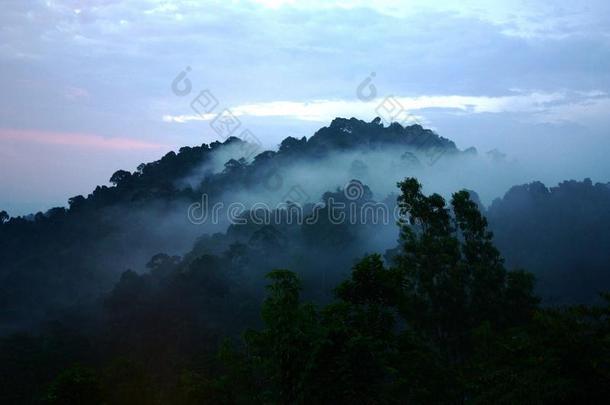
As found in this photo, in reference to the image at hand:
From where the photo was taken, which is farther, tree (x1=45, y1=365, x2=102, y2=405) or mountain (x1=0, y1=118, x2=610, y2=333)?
mountain (x1=0, y1=118, x2=610, y2=333)

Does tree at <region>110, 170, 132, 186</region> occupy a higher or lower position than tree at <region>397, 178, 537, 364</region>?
higher

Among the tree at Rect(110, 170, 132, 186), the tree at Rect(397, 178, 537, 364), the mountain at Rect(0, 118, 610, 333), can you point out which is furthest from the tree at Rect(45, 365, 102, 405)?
the tree at Rect(110, 170, 132, 186)

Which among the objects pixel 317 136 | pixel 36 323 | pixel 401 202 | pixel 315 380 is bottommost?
pixel 36 323

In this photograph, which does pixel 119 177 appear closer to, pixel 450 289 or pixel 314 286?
pixel 314 286

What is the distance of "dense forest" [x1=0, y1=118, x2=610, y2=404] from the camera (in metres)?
11.3

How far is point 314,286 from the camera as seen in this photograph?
62.8m

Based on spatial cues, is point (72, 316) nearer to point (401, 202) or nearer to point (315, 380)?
point (401, 202)

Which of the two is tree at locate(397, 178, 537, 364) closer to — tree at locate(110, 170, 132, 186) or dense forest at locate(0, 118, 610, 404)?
dense forest at locate(0, 118, 610, 404)

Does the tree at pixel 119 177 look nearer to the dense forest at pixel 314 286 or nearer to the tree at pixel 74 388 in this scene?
the dense forest at pixel 314 286

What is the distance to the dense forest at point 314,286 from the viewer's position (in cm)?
1130

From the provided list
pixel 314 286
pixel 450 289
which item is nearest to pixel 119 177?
pixel 314 286

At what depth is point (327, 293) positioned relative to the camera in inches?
2368

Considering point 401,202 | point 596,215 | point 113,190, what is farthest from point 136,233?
point 401,202

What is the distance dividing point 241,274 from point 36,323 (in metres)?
25.7
